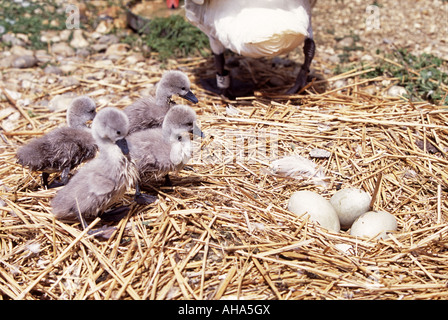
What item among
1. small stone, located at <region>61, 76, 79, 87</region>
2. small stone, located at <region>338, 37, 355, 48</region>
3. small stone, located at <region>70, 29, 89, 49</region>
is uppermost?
small stone, located at <region>338, 37, 355, 48</region>

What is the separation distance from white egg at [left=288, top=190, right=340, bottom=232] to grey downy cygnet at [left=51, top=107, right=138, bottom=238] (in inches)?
39.9

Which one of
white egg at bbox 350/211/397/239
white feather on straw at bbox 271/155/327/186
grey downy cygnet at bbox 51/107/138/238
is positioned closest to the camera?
grey downy cygnet at bbox 51/107/138/238

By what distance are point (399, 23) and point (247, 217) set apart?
4173 mm

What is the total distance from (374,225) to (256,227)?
70cm

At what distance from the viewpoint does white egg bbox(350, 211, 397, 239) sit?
105 inches

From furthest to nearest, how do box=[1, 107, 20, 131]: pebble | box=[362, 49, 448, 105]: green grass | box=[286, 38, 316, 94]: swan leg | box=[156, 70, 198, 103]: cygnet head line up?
box=[362, 49, 448, 105]: green grass, box=[286, 38, 316, 94]: swan leg, box=[1, 107, 20, 131]: pebble, box=[156, 70, 198, 103]: cygnet head

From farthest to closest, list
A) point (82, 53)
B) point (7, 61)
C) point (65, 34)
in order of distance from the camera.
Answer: point (65, 34)
point (82, 53)
point (7, 61)

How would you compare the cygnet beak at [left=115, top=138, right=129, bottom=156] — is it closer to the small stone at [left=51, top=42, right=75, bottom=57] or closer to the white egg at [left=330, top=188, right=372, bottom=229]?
the white egg at [left=330, top=188, right=372, bottom=229]

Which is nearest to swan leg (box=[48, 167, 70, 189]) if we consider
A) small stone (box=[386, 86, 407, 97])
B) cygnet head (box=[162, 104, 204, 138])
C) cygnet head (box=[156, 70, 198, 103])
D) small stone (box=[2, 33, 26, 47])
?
cygnet head (box=[162, 104, 204, 138])

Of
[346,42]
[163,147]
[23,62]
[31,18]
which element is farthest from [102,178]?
[31,18]

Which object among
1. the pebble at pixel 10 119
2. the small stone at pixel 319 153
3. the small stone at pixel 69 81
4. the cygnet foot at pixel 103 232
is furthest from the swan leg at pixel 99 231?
the small stone at pixel 69 81

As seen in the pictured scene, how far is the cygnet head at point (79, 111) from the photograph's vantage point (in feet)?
10.8

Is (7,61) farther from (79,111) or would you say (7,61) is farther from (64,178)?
(64,178)

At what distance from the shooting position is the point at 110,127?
261 centimetres
